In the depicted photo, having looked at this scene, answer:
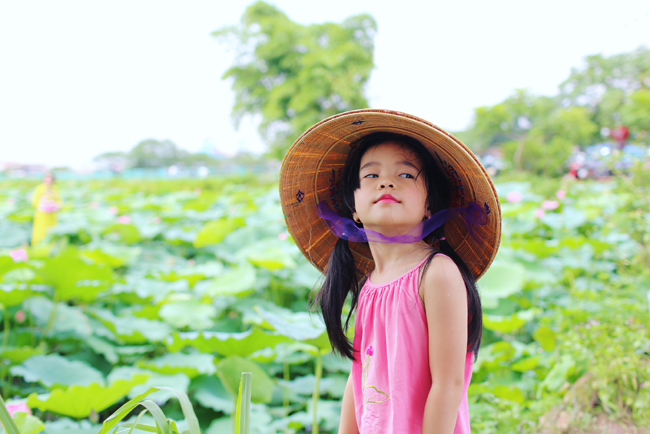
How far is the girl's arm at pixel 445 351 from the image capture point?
84cm

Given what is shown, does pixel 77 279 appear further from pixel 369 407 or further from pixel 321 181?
pixel 369 407

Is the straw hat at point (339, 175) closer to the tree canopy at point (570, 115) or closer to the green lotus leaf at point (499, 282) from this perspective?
the green lotus leaf at point (499, 282)

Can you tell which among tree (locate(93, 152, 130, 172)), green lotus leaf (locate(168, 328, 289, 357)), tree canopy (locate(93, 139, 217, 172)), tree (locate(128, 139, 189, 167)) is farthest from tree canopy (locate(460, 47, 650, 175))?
tree (locate(93, 152, 130, 172))

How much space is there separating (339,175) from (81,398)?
41.2 inches

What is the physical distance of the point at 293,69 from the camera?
1953 centimetres

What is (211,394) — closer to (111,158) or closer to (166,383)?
(166,383)

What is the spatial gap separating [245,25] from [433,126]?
22.5 m

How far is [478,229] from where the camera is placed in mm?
1011

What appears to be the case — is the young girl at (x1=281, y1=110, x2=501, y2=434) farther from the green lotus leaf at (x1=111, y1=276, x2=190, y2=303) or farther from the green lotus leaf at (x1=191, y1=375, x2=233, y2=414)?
the green lotus leaf at (x1=111, y1=276, x2=190, y2=303)

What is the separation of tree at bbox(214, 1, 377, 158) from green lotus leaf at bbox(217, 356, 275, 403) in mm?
15470

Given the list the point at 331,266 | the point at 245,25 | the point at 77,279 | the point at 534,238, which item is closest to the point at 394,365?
the point at 331,266

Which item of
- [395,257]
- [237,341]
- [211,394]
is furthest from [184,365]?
[395,257]

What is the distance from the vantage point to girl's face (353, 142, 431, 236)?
921 millimetres

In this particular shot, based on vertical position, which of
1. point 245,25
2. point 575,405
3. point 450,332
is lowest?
point 575,405
